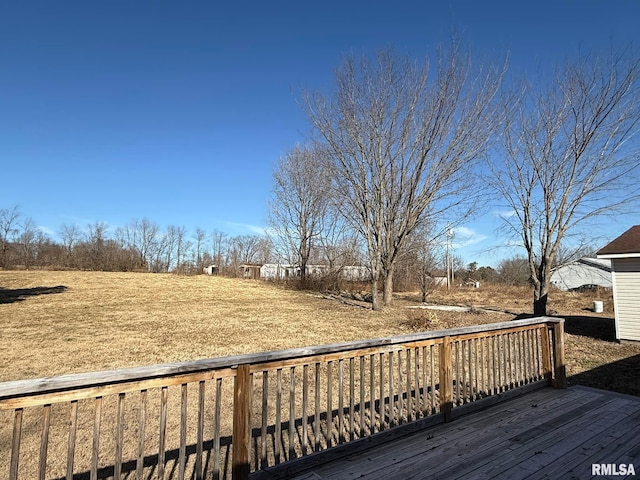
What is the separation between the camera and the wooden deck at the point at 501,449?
2.30m

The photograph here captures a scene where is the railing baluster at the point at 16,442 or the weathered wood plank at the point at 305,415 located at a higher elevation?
the railing baluster at the point at 16,442

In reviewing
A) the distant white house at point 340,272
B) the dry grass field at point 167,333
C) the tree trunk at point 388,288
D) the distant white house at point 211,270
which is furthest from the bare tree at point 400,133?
the distant white house at point 211,270

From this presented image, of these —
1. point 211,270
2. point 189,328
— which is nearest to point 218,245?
point 211,270

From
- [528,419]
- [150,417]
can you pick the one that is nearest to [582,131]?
[528,419]

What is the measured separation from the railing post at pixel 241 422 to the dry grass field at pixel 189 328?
463 cm

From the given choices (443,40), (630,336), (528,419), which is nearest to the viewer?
(528,419)

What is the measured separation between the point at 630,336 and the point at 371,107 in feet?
30.4

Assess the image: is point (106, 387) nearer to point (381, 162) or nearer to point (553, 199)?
point (381, 162)

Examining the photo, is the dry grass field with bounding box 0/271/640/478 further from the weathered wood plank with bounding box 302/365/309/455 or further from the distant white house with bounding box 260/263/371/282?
the distant white house with bounding box 260/263/371/282

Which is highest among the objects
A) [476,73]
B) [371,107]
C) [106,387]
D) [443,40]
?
[443,40]

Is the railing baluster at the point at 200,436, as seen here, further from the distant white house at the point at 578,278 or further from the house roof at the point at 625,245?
the distant white house at the point at 578,278

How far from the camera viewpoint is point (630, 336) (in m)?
7.93

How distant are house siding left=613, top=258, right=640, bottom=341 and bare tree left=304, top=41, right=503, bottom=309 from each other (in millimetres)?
4856

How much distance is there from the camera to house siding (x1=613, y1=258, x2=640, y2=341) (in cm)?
791
